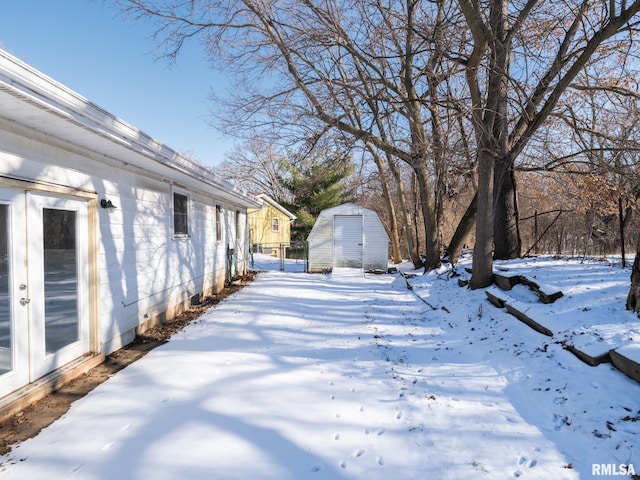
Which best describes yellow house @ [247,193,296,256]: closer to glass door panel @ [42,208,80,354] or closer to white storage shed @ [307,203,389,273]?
white storage shed @ [307,203,389,273]

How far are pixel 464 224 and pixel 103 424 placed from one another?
1034cm

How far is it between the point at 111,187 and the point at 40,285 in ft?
6.00

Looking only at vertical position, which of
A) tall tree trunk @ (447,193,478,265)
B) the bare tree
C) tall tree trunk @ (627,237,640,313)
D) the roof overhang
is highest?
the bare tree

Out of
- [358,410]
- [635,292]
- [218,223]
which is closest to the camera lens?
[358,410]

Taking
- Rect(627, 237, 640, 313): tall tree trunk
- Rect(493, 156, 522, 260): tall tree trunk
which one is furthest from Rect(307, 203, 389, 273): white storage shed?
Rect(627, 237, 640, 313): tall tree trunk

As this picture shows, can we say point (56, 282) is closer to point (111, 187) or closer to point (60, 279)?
point (60, 279)

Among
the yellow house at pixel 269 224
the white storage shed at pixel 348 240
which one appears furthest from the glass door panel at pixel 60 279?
the yellow house at pixel 269 224

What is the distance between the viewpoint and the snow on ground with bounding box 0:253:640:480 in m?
2.38

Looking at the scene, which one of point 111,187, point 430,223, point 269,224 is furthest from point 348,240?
point 269,224

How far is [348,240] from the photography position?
14312 mm

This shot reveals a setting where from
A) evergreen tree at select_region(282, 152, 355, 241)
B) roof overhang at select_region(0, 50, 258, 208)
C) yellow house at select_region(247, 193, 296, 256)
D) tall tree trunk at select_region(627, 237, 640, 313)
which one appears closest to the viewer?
roof overhang at select_region(0, 50, 258, 208)

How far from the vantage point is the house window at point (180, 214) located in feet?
23.7

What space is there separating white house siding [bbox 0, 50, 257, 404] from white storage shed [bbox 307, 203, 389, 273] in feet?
20.9

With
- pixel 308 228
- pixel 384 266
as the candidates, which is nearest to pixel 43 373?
pixel 384 266
